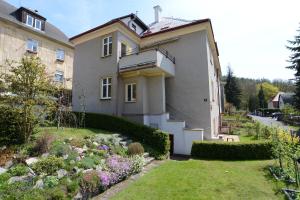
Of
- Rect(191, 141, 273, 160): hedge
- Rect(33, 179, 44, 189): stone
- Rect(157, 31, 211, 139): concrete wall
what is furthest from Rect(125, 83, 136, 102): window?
Rect(33, 179, 44, 189): stone

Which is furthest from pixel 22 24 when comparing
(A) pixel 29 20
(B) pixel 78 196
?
(B) pixel 78 196

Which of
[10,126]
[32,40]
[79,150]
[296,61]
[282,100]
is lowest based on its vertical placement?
[79,150]

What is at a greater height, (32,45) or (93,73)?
(32,45)

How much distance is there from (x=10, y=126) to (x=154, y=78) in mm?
10560

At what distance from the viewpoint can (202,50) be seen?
16.7 meters

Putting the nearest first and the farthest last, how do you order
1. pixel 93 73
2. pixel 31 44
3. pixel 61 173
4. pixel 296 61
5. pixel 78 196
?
pixel 78 196 < pixel 61 173 < pixel 93 73 < pixel 31 44 < pixel 296 61

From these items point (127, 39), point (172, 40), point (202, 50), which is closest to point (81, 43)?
point (127, 39)

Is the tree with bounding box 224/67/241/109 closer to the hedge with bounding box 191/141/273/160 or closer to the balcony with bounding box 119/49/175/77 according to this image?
the balcony with bounding box 119/49/175/77

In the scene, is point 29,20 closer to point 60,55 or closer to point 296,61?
point 60,55

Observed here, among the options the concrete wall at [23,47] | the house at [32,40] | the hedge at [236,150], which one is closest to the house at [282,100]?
the hedge at [236,150]

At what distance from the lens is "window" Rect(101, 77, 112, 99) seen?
54.7 ft

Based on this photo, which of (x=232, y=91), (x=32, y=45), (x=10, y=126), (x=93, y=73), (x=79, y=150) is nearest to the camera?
(x=10, y=126)

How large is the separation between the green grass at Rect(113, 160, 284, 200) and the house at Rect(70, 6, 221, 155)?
4973 mm

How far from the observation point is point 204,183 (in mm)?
7738
